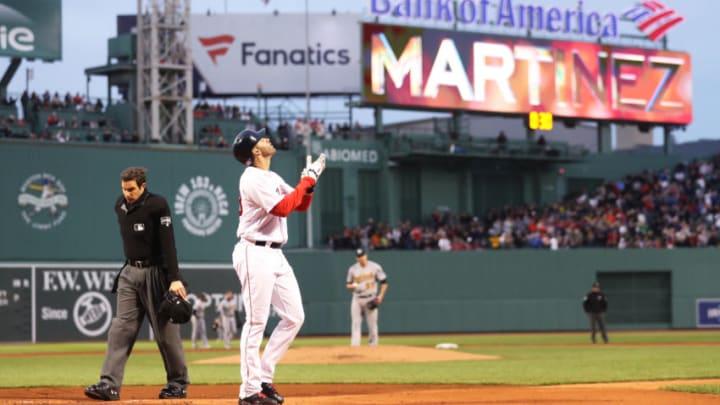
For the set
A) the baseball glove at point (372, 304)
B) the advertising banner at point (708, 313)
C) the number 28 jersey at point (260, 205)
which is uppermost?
the number 28 jersey at point (260, 205)

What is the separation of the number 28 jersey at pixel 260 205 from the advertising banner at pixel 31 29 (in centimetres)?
3414

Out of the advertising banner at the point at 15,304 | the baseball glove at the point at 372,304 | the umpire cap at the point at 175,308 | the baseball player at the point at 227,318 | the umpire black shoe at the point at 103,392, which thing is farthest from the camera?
the advertising banner at the point at 15,304

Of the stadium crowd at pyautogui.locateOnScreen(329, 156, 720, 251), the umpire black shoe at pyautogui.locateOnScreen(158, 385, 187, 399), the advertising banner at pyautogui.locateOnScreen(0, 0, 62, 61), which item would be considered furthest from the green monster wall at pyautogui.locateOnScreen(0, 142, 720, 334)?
the umpire black shoe at pyautogui.locateOnScreen(158, 385, 187, 399)

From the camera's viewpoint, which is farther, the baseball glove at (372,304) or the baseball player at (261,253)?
the baseball glove at (372,304)

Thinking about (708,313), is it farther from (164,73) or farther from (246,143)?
(246,143)

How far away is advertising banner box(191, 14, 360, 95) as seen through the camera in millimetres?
53062

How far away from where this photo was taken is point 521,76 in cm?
5147

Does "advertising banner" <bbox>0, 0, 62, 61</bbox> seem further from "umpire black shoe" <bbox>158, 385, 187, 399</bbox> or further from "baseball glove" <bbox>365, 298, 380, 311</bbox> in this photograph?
"umpire black shoe" <bbox>158, 385, 187, 399</bbox>

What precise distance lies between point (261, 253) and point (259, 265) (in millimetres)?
103

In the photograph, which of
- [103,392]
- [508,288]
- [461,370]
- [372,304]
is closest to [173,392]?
[103,392]

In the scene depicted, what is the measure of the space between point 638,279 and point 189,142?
57.3 feet

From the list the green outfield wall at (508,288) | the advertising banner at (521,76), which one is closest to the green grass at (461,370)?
the green outfield wall at (508,288)

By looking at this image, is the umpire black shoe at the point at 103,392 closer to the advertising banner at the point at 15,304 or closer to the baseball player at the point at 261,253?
the baseball player at the point at 261,253

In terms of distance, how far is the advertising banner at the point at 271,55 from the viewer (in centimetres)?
5306
